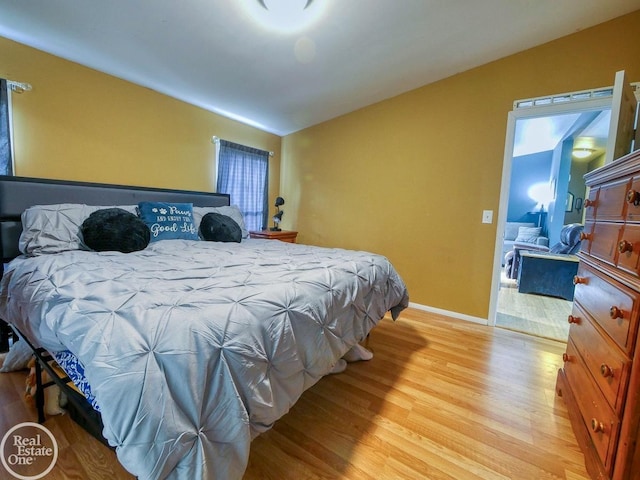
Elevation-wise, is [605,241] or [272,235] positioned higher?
[605,241]

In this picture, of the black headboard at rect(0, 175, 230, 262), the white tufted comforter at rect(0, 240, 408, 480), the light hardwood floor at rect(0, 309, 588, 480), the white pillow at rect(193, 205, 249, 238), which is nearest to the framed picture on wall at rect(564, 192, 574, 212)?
the light hardwood floor at rect(0, 309, 588, 480)

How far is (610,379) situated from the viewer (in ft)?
3.45

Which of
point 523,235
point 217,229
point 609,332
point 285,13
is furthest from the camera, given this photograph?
point 523,235

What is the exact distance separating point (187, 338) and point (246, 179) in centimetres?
324

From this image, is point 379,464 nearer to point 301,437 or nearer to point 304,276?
point 301,437

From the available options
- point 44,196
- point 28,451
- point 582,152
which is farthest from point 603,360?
point 582,152

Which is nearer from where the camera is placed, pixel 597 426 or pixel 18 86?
pixel 597 426

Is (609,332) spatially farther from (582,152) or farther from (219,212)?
(582,152)

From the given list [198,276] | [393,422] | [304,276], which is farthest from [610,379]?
[198,276]

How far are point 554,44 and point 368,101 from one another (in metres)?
1.74

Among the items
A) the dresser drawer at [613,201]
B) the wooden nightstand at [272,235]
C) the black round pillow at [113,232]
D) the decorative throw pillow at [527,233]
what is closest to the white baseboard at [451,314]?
the dresser drawer at [613,201]

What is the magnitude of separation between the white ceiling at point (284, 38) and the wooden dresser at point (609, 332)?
1.57m

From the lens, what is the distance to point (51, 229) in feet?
6.03

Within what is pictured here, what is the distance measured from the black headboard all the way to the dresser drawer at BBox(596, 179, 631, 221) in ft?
11.0
